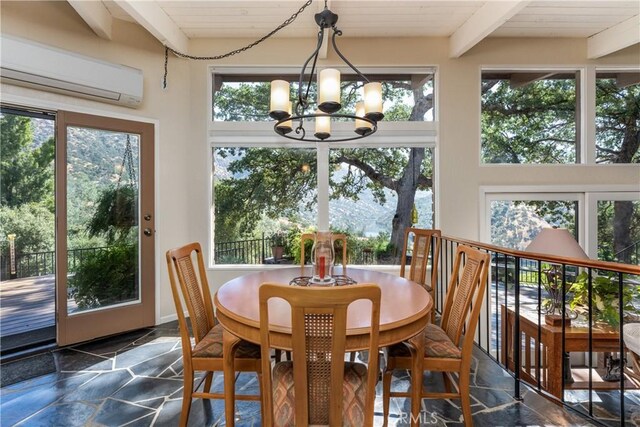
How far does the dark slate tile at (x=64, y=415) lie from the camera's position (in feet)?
6.11

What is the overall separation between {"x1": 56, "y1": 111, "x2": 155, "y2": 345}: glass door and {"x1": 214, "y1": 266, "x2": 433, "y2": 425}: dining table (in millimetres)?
2004

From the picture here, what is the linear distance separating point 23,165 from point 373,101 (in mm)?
3687

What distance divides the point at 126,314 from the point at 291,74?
332 centimetres

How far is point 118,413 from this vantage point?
1.94m

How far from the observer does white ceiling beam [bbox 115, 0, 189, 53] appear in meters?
2.63

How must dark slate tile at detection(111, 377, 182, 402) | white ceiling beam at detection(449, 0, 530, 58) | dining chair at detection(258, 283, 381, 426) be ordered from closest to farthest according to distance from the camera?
dining chair at detection(258, 283, 381, 426) < dark slate tile at detection(111, 377, 182, 402) < white ceiling beam at detection(449, 0, 530, 58)

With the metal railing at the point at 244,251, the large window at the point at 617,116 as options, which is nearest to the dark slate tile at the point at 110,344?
the metal railing at the point at 244,251

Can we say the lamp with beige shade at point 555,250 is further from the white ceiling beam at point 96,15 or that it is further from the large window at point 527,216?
the white ceiling beam at point 96,15

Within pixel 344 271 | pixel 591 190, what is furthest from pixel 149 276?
pixel 591 190

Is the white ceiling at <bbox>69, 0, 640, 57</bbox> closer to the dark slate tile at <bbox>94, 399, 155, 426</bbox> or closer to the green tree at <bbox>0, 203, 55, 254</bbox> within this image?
the green tree at <bbox>0, 203, 55, 254</bbox>

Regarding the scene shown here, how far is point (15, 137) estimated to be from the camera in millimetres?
3014

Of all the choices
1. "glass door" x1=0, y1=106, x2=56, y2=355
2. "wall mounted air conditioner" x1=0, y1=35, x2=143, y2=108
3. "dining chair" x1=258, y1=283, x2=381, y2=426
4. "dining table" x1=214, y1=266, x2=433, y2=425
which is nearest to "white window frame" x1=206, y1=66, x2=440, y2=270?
"wall mounted air conditioner" x1=0, y1=35, x2=143, y2=108

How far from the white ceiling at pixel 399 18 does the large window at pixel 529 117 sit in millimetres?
512

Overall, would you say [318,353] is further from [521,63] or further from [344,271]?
[521,63]
